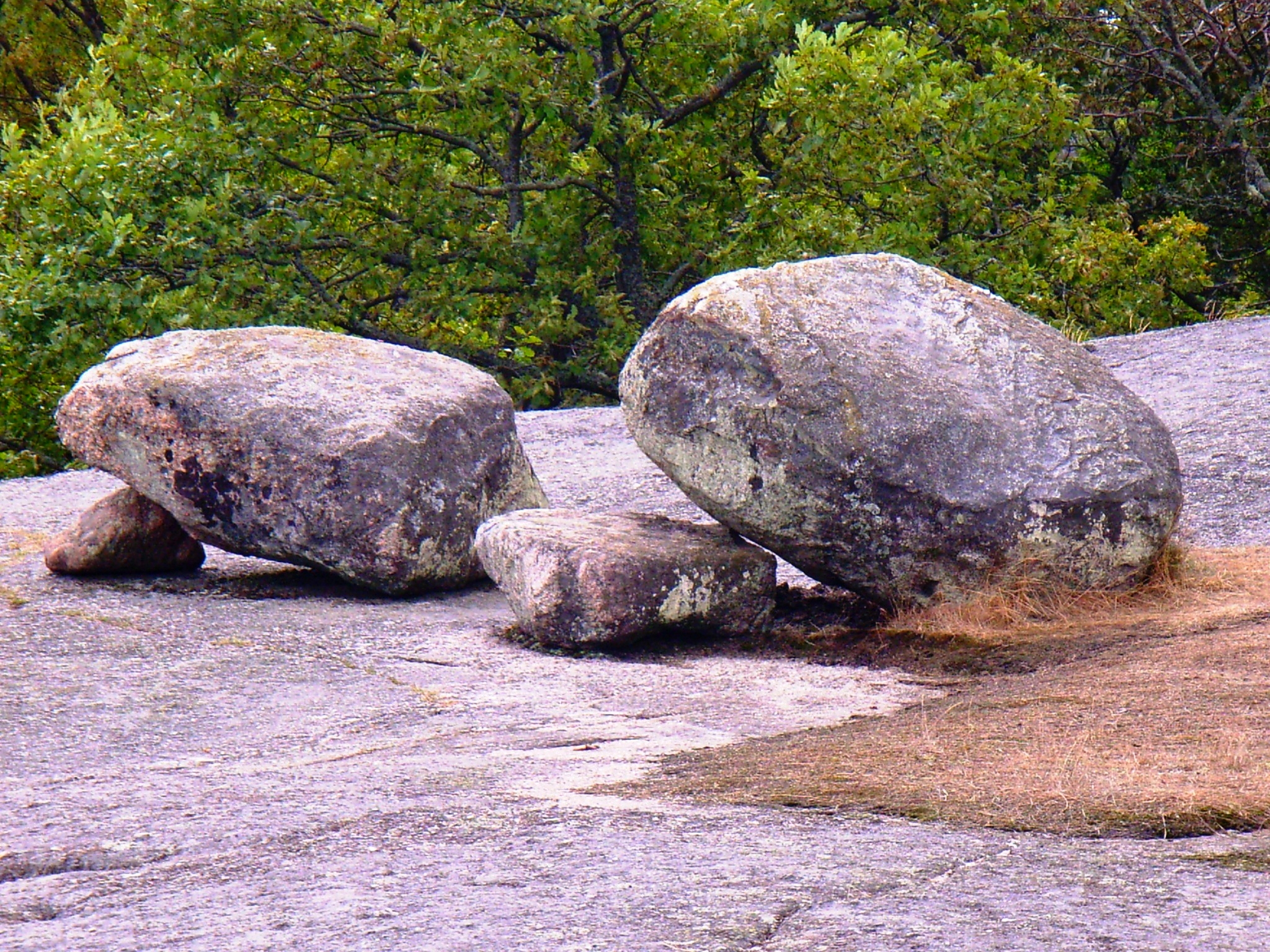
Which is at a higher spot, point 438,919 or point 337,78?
point 337,78

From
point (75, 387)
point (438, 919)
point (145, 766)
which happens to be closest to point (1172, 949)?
point (438, 919)

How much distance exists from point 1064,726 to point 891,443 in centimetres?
212

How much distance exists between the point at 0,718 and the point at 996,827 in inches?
134

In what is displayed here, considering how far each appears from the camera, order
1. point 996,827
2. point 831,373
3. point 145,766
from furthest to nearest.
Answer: point 831,373, point 145,766, point 996,827

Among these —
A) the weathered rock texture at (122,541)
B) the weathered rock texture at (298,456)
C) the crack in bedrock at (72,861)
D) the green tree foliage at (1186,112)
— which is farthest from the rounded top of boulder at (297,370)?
the green tree foliage at (1186,112)

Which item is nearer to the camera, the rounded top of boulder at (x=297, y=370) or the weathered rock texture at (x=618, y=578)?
the weathered rock texture at (x=618, y=578)

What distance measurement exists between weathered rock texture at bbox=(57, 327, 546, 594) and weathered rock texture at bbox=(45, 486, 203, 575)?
25 centimetres

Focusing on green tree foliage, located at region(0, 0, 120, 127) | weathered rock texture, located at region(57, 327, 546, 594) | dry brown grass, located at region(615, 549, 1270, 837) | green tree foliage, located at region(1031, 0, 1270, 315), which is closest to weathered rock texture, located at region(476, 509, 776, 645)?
dry brown grass, located at region(615, 549, 1270, 837)

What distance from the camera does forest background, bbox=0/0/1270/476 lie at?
1253cm

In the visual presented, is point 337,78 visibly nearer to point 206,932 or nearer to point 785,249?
point 785,249

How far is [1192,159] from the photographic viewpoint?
16.2 m

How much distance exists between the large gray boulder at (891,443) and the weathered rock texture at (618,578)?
0.21 metres

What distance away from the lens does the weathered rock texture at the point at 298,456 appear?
6.93m

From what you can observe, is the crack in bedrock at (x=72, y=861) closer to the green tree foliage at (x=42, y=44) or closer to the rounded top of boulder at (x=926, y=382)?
the rounded top of boulder at (x=926, y=382)
